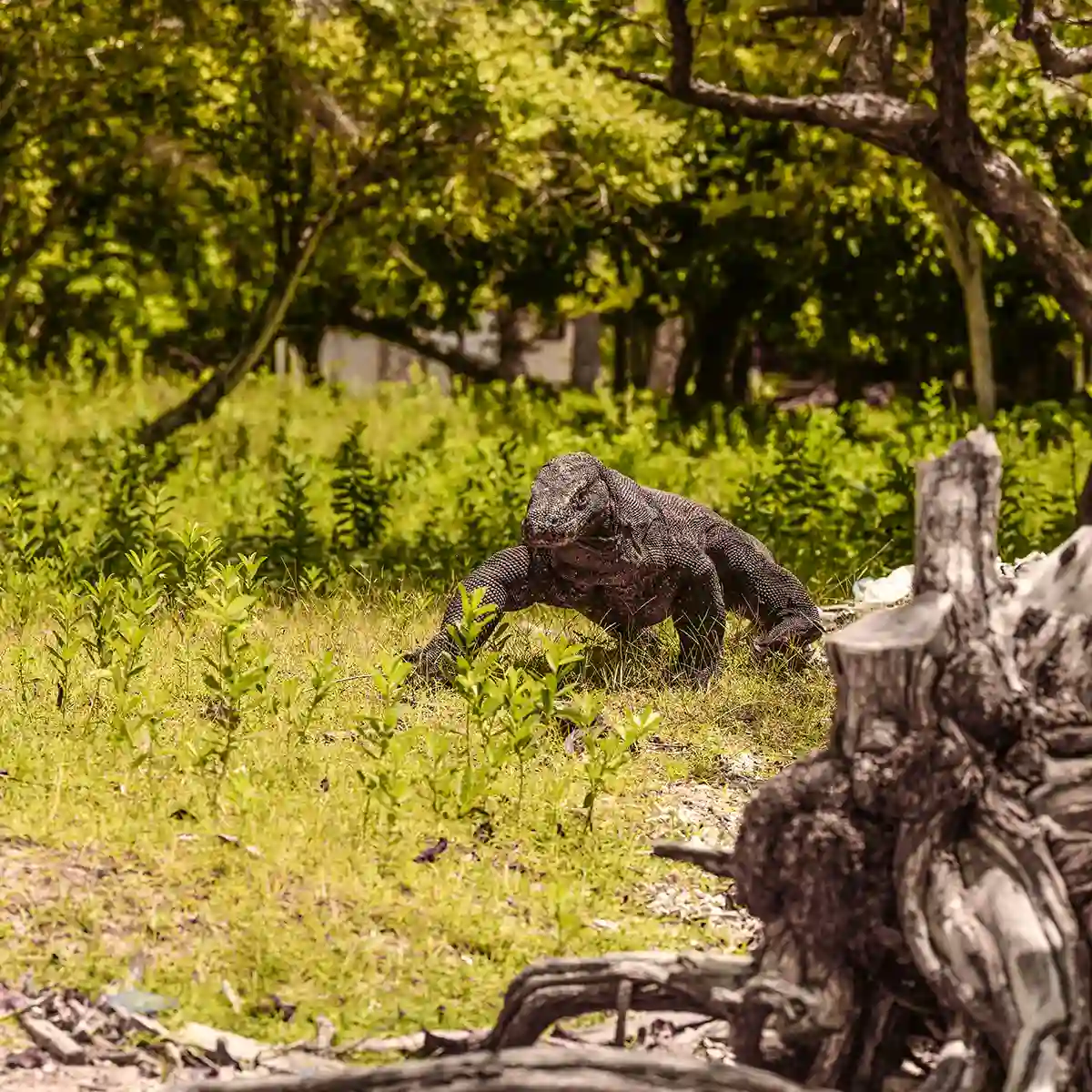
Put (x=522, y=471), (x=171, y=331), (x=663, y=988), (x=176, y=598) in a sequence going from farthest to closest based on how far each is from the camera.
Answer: (x=171, y=331) → (x=522, y=471) → (x=176, y=598) → (x=663, y=988)

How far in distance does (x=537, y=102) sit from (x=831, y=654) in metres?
8.85

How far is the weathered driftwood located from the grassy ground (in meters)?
0.68

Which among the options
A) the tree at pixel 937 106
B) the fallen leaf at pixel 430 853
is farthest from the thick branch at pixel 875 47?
the fallen leaf at pixel 430 853

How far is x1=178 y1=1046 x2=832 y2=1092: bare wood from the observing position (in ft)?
11.1

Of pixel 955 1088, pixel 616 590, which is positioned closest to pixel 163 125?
pixel 616 590

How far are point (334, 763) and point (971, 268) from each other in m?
12.1

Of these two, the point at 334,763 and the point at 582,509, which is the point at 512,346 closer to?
the point at 582,509

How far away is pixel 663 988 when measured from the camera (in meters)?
3.85

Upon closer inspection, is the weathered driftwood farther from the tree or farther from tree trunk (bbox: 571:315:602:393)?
tree trunk (bbox: 571:315:602:393)

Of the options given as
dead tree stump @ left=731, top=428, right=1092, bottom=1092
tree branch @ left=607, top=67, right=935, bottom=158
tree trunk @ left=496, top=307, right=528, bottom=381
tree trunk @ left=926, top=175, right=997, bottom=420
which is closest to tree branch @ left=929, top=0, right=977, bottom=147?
tree branch @ left=607, top=67, right=935, bottom=158

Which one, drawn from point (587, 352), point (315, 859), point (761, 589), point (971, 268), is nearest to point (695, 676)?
point (761, 589)

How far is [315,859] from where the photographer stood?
191 inches

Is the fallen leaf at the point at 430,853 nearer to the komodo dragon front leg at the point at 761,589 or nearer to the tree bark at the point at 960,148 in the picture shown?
the komodo dragon front leg at the point at 761,589

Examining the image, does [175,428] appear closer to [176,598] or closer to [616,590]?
[176,598]
